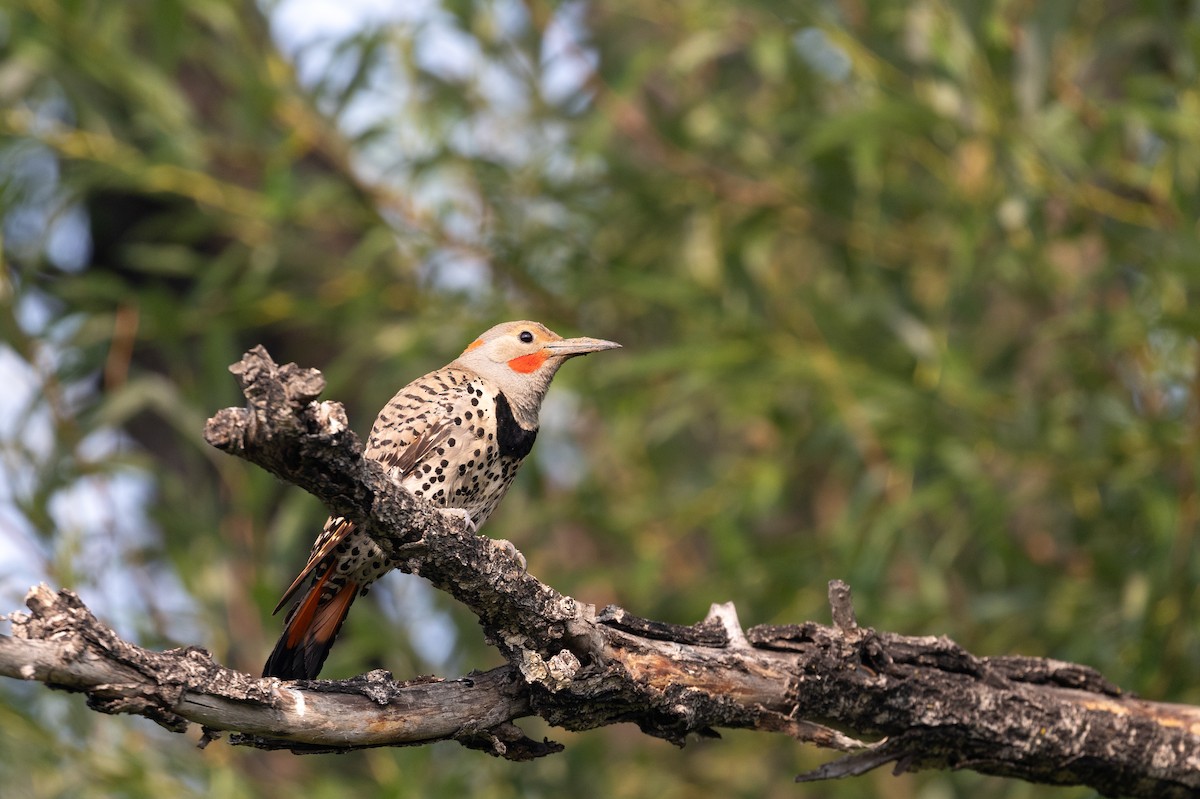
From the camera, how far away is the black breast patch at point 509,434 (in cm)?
399

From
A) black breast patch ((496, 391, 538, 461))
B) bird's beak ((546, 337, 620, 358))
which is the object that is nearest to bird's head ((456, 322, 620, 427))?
bird's beak ((546, 337, 620, 358))

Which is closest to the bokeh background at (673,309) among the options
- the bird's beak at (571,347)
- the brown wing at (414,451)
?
the bird's beak at (571,347)

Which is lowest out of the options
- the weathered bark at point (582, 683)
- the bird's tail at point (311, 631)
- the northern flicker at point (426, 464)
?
the weathered bark at point (582, 683)

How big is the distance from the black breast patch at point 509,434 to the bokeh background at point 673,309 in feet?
4.16

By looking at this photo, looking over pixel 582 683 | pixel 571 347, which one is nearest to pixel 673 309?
pixel 571 347

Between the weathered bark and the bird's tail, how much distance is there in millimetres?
798

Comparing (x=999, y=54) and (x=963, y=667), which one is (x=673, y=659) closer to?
(x=963, y=667)

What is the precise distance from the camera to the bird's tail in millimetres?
3691

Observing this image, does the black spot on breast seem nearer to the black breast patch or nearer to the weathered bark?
the black breast patch

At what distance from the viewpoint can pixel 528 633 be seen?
9.83 feet

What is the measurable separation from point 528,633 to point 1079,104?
3437mm

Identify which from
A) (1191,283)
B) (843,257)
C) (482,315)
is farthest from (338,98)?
(1191,283)

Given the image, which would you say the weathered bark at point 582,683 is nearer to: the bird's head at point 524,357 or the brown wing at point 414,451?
the brown wing at point 414,451

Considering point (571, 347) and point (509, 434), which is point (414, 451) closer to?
point (509, 434)
